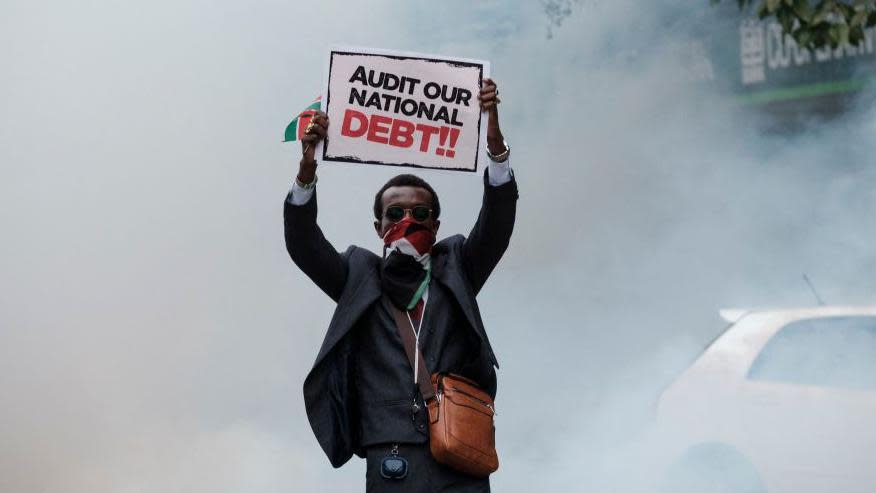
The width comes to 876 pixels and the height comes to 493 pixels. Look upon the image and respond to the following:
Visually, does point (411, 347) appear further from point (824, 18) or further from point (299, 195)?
point (824, 18)

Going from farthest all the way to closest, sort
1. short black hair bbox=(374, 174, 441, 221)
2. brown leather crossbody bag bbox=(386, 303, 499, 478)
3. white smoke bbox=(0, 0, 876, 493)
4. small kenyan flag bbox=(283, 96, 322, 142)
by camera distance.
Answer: white smoke bbox=(0, 0, 876, 493) < small kenyan flag bbox=(283, 96, 322, 142) < short black hair bbox=(374, 174, 441, 221) < brown leather crossbody bag bbox=(386, 303, 499, 478)

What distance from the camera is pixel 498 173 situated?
3412 millimetres

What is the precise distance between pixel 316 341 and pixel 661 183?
5.81 feet

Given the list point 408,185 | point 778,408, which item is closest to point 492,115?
point 408,185

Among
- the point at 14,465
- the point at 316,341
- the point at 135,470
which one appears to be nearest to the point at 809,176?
the point at 316,341

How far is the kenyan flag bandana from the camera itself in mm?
3420

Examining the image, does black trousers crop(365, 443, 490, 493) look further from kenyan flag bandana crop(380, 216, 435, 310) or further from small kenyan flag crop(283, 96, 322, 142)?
small kenyan flag crop(283, 96, 322, 142)

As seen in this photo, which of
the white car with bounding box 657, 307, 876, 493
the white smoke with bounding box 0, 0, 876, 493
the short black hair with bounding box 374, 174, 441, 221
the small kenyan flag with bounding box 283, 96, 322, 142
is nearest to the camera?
the short black hair with bounding box 374, 174, 441, 221

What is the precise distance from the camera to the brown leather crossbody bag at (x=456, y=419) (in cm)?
320

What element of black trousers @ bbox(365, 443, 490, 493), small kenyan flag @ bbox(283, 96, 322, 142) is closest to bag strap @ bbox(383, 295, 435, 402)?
black trousers @ bbox(365, 443, 490, 493)

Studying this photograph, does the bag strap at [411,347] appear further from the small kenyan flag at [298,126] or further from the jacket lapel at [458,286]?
the small kenyan flag at [298,126]

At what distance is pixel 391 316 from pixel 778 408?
8.54 ft

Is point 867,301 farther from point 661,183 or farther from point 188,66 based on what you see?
point 188,66

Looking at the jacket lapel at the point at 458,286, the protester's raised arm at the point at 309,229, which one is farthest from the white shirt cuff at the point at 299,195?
the jacket lapel at the point at 458,286
